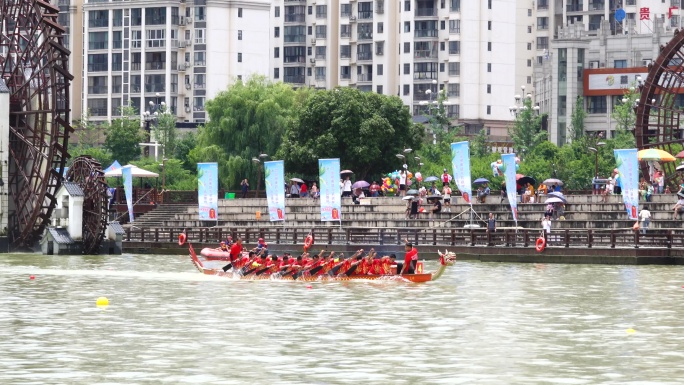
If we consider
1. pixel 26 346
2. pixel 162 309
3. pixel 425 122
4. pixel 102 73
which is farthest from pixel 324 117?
pixel 26 346

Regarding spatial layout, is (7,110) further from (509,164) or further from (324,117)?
(324,117)

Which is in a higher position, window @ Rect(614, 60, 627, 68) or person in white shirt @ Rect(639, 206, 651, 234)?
window @ Rect(614, 60, 627, 68)

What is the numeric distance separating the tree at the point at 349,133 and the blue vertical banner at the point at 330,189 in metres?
38.8

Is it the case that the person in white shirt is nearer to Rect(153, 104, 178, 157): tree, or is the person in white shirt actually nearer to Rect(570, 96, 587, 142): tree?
Rect(570, 96, 587, 142): tree

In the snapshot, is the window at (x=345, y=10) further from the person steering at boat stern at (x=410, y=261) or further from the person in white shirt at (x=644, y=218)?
the person steering at boat stern at (x=410, y=261)

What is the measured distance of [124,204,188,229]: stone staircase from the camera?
311 feet

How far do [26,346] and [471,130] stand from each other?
12491 centimetres

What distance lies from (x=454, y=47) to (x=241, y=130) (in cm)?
4668

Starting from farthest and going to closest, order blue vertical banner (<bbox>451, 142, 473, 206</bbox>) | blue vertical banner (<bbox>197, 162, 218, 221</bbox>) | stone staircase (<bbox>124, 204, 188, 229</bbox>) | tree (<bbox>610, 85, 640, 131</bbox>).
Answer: tree (<bbox>610, 85, 640, 131</bbox>)
stone staircase (<bbox>124, 204, 188, 229</bbox>)
blue vertical banner (<bbox>197, 162, 218, 221</bbox>)
blue vertical banner (<bbox>451, 142, 473, 206</bbox>)

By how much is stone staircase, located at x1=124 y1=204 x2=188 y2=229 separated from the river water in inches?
1239

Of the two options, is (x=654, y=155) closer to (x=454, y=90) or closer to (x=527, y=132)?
(x=527, y=132)

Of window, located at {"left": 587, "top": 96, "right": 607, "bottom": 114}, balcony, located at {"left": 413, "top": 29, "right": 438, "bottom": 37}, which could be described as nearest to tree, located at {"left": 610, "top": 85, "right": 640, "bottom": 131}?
window, located at {"left": 587, "top": 96, "right": 607, "bottom": 114}

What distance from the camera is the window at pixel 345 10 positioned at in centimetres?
17200

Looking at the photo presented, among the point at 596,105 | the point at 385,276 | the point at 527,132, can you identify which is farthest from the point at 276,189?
the point at 596,105
